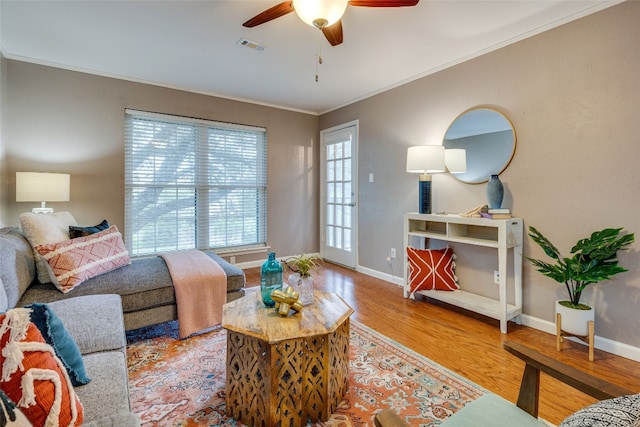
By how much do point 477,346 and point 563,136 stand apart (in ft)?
5.80

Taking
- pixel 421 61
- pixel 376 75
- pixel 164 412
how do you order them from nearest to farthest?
pixel 164 412 → pixel 421 61 → pixel 376 75

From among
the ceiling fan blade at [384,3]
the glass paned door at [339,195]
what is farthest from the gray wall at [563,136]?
the ceiling fan blade at [384,3]

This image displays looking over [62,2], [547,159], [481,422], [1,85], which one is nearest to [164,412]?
[481,422]

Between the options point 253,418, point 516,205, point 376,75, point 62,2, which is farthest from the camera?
point 376,75

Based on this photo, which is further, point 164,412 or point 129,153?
point 129,153

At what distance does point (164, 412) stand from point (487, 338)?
2.28 m

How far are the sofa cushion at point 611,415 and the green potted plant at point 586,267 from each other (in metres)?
1.79

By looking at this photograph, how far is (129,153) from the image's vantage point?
3.59 m

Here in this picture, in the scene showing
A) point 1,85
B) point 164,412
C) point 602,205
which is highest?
point 1,85

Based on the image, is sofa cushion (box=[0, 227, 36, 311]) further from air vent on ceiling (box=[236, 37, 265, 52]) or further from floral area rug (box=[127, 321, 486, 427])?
air vent on ceiling (box=[236, 37, 265, 52])

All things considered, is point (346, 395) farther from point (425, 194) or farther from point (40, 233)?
point (40, 233)

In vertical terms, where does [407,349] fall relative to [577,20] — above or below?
below

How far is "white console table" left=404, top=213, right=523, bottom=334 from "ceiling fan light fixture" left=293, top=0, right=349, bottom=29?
196 centimetres

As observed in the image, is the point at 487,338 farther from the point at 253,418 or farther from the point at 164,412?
the point at 164,412
